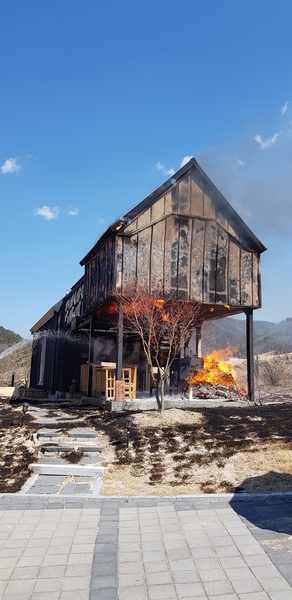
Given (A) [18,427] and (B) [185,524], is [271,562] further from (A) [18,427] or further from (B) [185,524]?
(A) [18,427]

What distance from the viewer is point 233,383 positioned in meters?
19.0

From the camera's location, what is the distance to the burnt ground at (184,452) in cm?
804

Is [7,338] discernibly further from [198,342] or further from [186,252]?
[186,252]

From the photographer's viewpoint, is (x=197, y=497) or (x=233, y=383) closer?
(x=197, y=497)

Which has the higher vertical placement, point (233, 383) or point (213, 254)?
point (213, 254)

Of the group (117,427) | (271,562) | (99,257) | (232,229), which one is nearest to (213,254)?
(232,229)

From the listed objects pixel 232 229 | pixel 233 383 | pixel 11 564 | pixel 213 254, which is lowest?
pixel 11 564

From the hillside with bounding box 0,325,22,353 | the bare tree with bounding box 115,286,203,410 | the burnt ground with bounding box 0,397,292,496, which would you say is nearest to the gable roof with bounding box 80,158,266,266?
the bare tree with bounding box 115,286,203,410

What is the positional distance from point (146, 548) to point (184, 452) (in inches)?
173

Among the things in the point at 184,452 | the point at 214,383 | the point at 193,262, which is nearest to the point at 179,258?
the point at 193,262

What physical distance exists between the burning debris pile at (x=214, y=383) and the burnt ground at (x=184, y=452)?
4.12m

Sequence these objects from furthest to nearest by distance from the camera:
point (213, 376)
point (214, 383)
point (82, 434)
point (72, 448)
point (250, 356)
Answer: point (213, 376) < point (214, 383) < point (250, 356) < point (82, 434) < point (72, 448)

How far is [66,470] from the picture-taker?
896cm

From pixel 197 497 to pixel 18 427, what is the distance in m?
7.11
